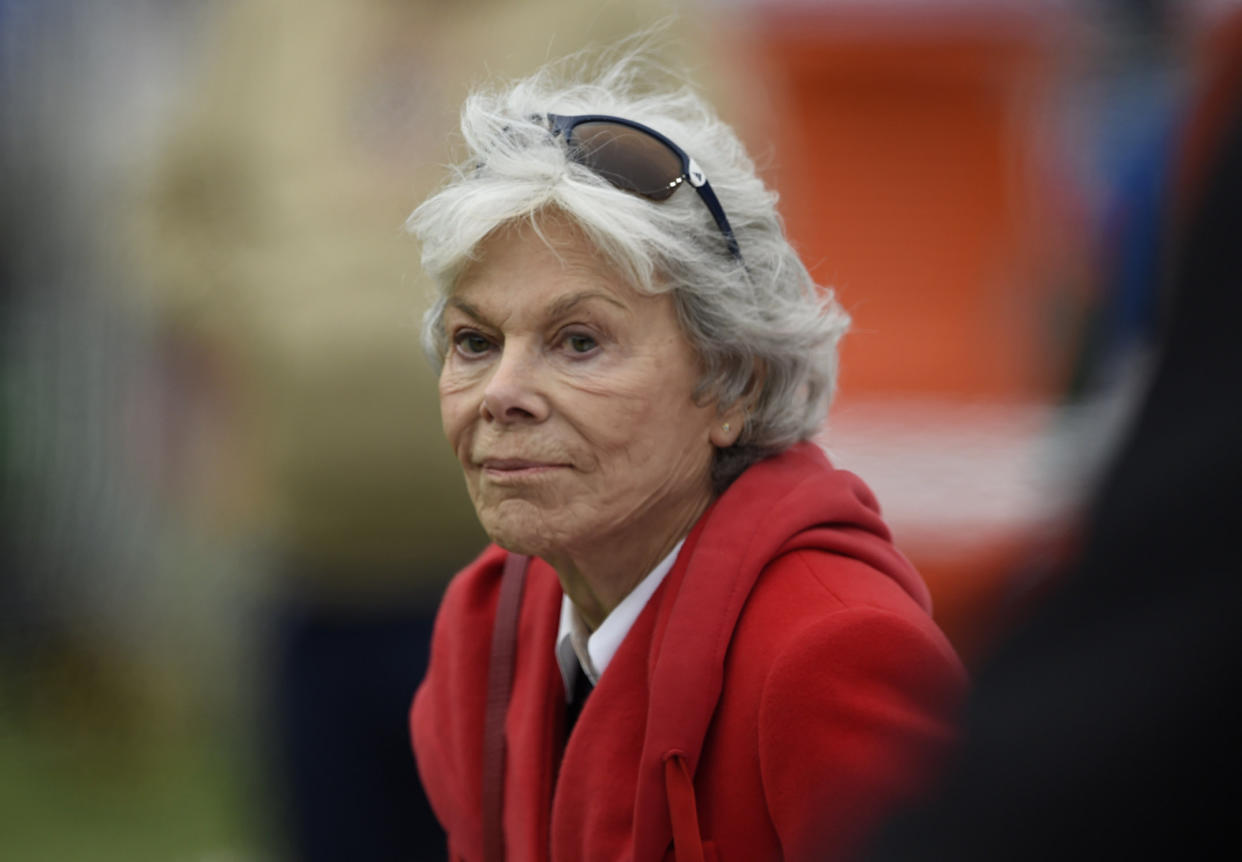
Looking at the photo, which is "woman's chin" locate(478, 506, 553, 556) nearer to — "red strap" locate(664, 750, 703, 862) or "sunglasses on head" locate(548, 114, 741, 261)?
"red strap" locate(664, 750, 703, 862)

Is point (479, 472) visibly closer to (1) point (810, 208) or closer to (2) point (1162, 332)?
(2) point (1162, 332)

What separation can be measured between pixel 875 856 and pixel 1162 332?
38 cm

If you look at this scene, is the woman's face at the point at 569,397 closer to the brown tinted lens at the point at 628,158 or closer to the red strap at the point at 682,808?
the brown tinted lens at the point at 628,158

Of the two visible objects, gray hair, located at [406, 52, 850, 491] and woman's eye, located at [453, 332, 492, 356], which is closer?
gray hair, located at [406, 52, 850, 491]

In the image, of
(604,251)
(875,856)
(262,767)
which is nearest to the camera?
(875,856)

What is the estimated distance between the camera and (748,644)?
204 centimetres

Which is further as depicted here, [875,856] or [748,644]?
[748,644]

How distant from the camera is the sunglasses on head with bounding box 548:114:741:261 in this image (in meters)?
2.22

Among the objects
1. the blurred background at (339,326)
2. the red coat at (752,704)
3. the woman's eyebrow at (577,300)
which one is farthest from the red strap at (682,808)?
the blurred background at (339,326)

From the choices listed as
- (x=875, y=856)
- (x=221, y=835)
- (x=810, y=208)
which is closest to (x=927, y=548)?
(x=810, y=208)

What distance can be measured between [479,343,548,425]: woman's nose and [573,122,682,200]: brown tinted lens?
0.33 m

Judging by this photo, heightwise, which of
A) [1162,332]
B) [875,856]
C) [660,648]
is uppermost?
[1162,332]

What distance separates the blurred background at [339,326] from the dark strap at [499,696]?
77 cm

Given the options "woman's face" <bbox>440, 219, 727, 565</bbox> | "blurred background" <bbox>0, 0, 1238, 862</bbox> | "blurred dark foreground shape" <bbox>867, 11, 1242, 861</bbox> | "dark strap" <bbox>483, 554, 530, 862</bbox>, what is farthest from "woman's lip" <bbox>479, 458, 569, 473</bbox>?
"blurred dark foreground shape" <bbox>867, 11, 1242, 861</bbox>
